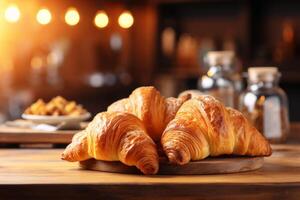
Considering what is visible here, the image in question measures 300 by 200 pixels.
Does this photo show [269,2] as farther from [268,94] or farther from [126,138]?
[126,138]

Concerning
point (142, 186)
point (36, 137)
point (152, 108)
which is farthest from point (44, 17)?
point (142, 186)

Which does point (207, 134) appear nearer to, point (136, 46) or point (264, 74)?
point (264, 74)

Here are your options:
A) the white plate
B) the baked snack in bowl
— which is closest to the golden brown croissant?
the baked snack in bowl

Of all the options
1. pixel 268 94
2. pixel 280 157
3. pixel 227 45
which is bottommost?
pixel 280 157

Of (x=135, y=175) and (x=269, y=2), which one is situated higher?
(x=269, y=2)

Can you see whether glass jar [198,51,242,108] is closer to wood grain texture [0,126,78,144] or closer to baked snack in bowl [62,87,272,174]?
wood grain texture [0,126,78,144]

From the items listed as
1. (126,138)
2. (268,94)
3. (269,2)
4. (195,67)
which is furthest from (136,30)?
(126,138)

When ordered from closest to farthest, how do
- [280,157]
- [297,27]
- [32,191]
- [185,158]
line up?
[32,191], [185,158], [280,157], [297,27]
